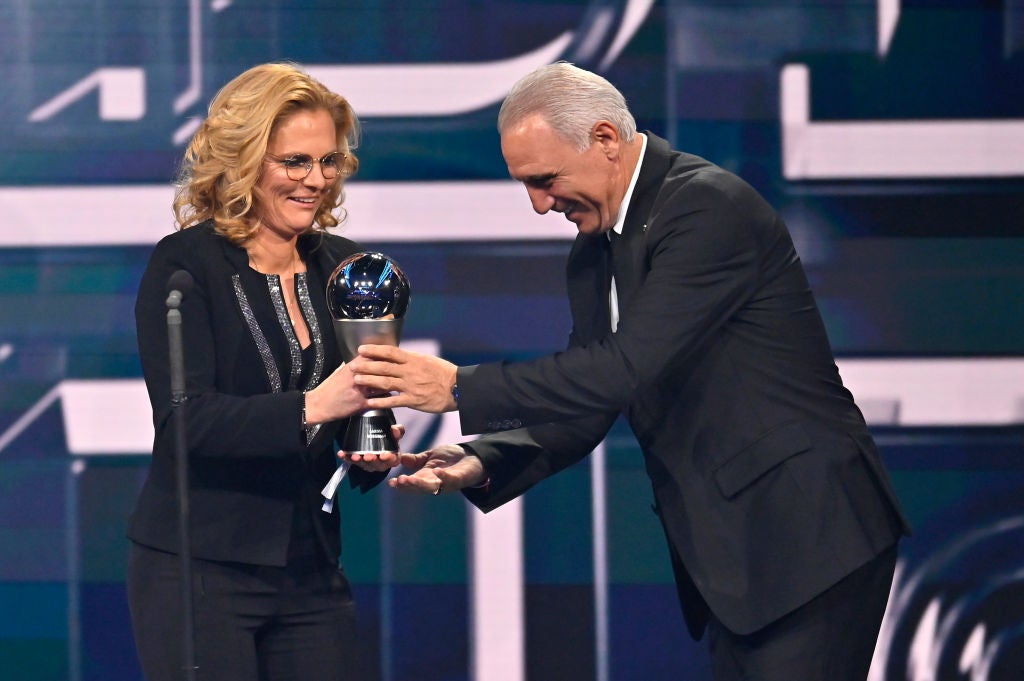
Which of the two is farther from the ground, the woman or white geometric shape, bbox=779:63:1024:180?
white geometric shape, bbox=779:63:1024:180

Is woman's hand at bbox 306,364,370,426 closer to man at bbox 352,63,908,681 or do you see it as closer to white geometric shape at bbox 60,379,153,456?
man at bbox 352,63,908,681

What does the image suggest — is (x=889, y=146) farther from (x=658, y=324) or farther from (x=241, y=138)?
(x=241, y=138)

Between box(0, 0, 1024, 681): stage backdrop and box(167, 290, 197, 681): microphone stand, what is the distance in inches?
57.8

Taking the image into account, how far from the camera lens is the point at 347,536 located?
3.53m

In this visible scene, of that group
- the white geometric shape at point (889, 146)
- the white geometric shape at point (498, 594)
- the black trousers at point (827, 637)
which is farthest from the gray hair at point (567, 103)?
the white geometric shape at point (498, 594)

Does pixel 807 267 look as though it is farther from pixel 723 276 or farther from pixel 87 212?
pixel 87 212

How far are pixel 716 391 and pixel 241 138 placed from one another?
3.26 ft

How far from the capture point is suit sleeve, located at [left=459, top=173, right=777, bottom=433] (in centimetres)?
206

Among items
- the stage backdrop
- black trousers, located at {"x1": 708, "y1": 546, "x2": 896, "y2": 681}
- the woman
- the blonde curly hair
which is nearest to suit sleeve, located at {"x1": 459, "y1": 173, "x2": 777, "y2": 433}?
the woman

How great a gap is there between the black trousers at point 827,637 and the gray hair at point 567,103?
2.86 feet

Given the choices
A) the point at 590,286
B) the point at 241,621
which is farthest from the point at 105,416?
the point at 590,286

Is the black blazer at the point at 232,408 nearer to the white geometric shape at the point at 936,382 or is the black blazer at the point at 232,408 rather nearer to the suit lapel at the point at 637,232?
the suit lapel at the point at 637,232

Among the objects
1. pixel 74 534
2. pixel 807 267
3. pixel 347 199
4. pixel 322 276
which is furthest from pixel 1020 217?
pixel 74 534

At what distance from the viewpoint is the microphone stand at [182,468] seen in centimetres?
202
